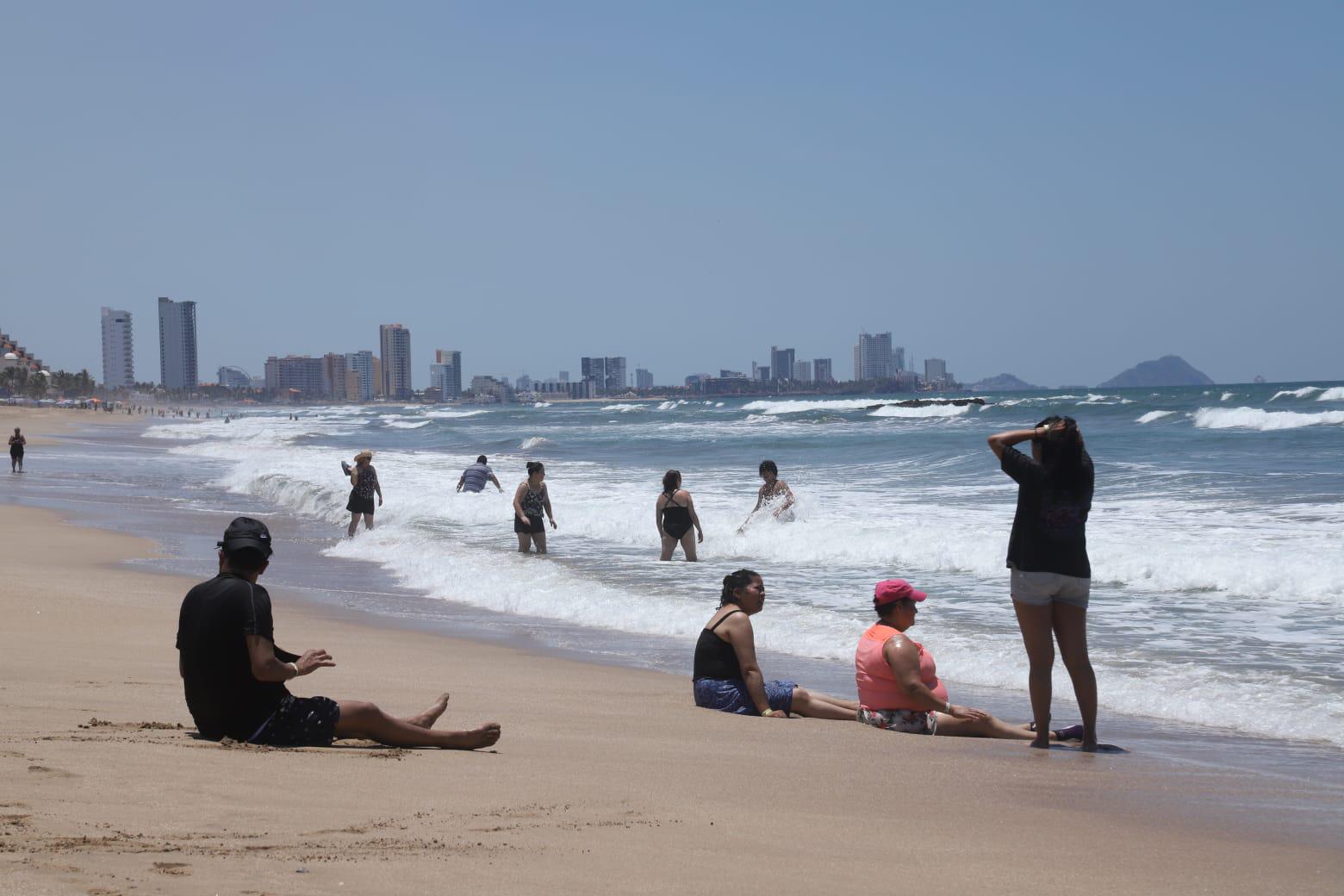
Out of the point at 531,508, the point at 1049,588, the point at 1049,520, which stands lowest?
the point at 531,508

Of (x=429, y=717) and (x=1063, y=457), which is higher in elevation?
(x=1063, y=457)

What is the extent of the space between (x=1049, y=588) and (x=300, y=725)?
3547 millimetres

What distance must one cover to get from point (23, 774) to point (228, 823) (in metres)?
0.90

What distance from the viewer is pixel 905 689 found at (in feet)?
20.4

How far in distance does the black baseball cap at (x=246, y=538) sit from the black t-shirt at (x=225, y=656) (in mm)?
137

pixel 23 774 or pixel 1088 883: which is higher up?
pixel 23 774

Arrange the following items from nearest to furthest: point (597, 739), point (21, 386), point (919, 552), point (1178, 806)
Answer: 1. point (1178, 806)
2. point (597, 739)
3. point (919, 552)
4. point (21, 386)

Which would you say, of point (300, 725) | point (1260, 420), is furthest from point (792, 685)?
point (1260, 420)

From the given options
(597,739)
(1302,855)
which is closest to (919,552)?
(597,739)

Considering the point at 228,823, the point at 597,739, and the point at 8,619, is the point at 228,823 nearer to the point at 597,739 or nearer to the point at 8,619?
the point at 597,739

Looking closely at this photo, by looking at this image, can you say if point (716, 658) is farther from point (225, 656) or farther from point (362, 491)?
point (362, 491)

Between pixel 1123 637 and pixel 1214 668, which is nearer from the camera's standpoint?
pixel 1214 668

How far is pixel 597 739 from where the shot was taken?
5.67 m

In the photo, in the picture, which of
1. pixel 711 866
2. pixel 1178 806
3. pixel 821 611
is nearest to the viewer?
pixel 711 866
